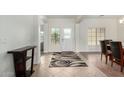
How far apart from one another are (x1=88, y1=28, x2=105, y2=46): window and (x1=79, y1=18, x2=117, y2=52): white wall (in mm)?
232

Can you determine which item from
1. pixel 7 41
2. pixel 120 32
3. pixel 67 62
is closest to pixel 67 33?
pixel 120 32

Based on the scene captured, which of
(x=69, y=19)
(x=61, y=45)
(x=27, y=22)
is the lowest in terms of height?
(x=61, y=45)

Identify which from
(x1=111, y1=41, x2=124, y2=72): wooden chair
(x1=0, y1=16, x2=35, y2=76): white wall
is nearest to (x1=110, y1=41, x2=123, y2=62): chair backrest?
(x1=111, y1=41, x2=124, y2=72): wooden chair

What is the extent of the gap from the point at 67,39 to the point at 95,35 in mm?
1959

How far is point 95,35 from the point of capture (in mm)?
9867

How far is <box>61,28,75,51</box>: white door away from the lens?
9.81 metres

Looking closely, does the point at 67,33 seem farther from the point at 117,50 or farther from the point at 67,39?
the point at 117,50
